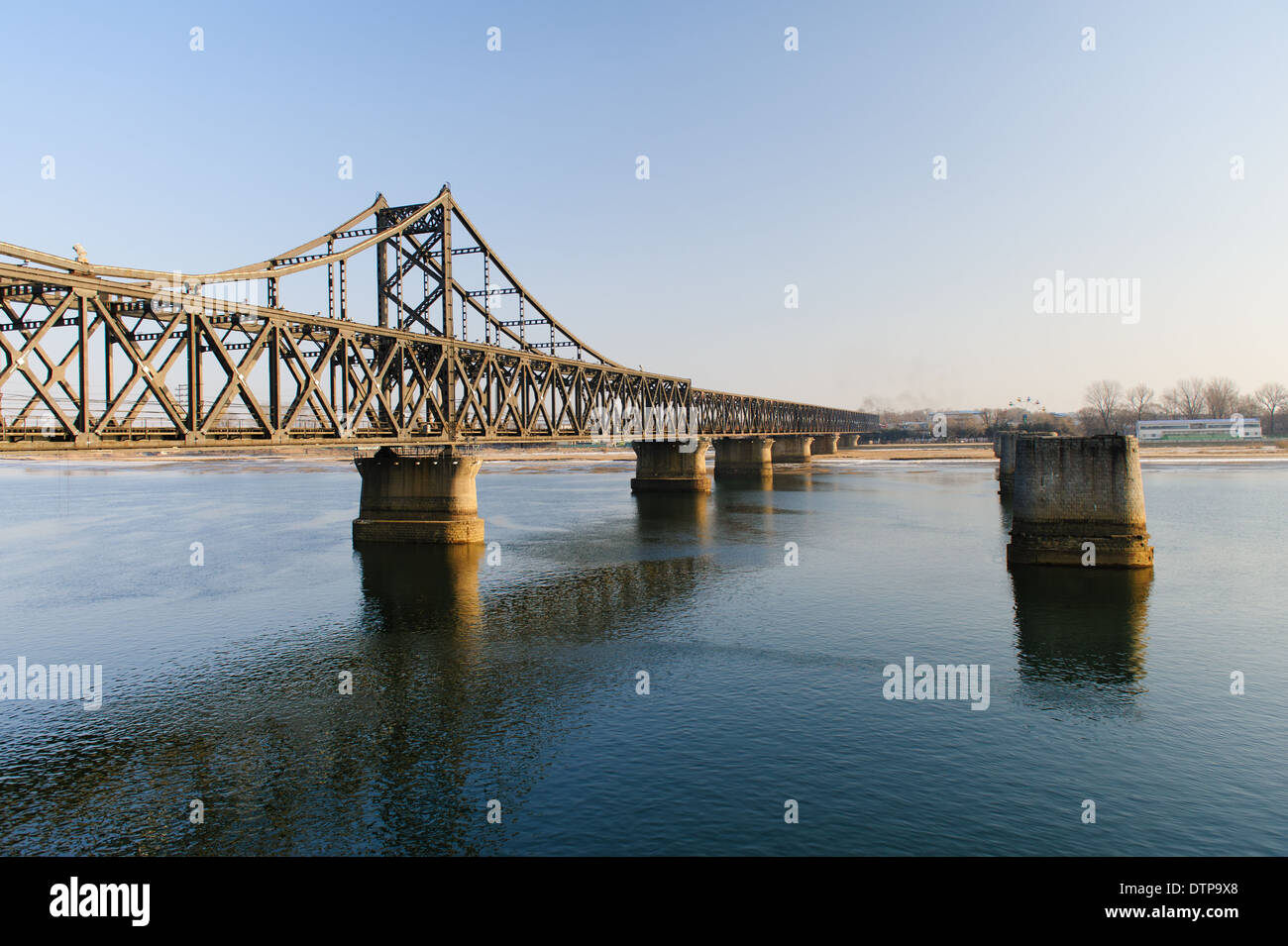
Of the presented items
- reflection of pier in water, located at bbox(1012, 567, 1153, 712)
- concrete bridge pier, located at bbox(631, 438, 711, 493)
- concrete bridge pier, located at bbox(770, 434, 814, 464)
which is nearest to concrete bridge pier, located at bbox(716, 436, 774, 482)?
concrete bridge pier, located at bbox(631, 438, 711, 493)

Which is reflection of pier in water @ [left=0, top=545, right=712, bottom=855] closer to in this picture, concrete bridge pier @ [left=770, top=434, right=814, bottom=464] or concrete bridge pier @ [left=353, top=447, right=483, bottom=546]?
concrete bridge pier @ [left=353, top=447, right=483, bottom=546]

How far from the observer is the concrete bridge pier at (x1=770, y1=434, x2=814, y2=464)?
16712 centimetres

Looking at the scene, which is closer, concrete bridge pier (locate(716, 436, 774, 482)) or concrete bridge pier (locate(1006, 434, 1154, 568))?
concrete bridge pier (locate(1006, 434, 1154, 568))

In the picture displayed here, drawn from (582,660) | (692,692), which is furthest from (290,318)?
(692,692)

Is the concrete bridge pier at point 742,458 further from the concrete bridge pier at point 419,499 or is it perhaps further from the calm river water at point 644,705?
the concrete bridge pier at point 419,499

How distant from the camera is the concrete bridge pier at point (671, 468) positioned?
95.7 metres

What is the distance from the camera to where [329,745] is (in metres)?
19.6

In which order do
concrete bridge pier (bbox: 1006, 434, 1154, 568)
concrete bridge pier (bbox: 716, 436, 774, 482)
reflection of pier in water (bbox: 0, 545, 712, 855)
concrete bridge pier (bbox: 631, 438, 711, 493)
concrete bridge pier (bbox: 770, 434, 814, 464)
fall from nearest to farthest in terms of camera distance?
reflection of pier in water (bbox: 0, 545, 712, 855), concrete bridge pier (bbox: 1006, 434, 1154, 568), concrete bridge pier (bbox: 631, 438, 711, 493), concrete bridge pier (bbox: 716, 436, 774, 482), concrete bridge pier (bbox: 770, 434, 814, 464)

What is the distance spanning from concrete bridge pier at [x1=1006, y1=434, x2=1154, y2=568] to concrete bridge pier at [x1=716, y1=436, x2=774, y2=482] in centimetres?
8287

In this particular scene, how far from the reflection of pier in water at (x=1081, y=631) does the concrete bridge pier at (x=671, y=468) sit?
56.2 meters

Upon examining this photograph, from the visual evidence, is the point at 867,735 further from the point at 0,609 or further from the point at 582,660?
the point at 0,609

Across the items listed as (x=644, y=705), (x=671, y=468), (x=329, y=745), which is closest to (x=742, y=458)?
(x=671, y=468)

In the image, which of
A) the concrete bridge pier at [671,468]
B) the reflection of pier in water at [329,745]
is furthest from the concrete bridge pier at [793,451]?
the reflection of pier in water at [329,745]
